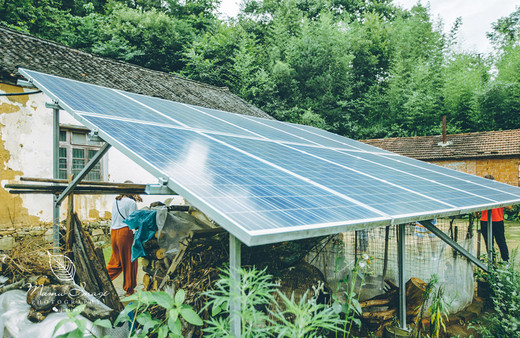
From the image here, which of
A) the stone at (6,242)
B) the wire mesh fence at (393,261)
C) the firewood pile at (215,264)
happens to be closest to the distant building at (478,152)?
the wire mesh fence at (393,261)

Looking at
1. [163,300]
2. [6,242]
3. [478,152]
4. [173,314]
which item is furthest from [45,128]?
[478,152]

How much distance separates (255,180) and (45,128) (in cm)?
830

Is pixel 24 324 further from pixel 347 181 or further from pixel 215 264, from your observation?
pixel 347 181

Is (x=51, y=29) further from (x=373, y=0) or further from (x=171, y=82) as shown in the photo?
(x=373, y=0)

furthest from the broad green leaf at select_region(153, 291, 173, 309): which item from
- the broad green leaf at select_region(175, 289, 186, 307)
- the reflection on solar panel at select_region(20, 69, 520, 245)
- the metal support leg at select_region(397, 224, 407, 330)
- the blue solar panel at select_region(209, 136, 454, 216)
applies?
the metal support leg at select_region(397, 224, 407, 330)

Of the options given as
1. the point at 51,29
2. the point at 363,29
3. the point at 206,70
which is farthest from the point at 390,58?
the point at 51,29

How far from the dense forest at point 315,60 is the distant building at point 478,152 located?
3.74 m

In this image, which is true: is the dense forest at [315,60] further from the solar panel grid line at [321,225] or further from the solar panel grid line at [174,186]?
the solar panel grid line at [321,225]

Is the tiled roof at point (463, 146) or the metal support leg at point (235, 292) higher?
the tiled roof at point (463, 146)

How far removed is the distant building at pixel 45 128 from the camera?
8.07 metres

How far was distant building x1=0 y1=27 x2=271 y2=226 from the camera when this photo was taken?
8070 mm

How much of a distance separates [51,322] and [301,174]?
2610 millimetres
